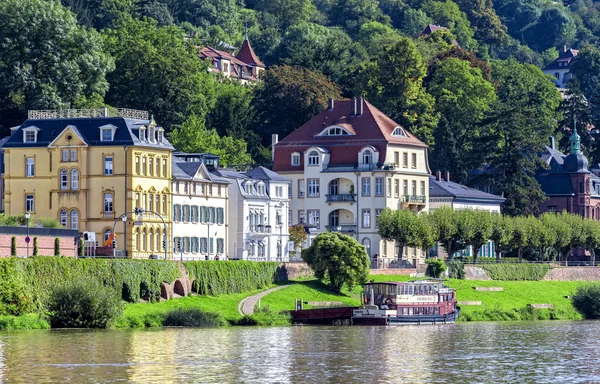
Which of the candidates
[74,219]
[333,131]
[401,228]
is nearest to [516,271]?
[401,228]

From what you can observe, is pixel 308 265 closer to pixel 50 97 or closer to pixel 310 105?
pixel 50 97

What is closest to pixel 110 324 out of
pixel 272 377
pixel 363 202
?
pixel 272 377

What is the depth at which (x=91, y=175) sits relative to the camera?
138 meters

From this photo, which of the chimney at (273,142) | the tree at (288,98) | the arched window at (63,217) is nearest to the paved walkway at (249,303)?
the arched window at (63,217)

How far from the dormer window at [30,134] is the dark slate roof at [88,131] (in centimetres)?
31

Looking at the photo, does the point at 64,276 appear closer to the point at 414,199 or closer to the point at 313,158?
the point at 313,158

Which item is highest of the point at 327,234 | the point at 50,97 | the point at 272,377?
the point at 50,97

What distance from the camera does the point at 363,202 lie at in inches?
6481

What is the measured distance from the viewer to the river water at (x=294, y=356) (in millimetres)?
83250

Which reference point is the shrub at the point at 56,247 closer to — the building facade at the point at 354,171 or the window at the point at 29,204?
the window at the point at 29,204

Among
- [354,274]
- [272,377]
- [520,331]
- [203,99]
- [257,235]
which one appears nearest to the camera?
[272,377]

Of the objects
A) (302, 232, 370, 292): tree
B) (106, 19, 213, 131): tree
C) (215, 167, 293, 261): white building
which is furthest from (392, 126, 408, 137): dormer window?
(302, 232, 370, 292): tree

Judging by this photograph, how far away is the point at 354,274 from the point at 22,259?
34.9 m

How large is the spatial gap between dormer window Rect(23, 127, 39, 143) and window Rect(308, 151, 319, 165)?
34231 mm
